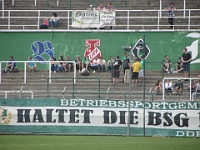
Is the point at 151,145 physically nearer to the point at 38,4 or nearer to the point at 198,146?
the point at 198,146

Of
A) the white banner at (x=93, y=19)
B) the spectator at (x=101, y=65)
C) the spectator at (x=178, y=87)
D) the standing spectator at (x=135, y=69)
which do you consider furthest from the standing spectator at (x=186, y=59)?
the white banner at (x=93, y=19)

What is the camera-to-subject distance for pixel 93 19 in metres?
45.2

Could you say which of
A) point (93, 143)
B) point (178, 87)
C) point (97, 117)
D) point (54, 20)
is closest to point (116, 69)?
point (178, 87)

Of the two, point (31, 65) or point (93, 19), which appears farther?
point (93, 19)

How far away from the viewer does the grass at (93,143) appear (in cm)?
2683

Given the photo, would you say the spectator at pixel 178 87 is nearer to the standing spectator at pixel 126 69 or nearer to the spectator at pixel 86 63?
the standing spectator at pixel 126 69

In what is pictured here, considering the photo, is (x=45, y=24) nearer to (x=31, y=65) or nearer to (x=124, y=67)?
(x=31, y=65)

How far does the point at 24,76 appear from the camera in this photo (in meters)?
42.4

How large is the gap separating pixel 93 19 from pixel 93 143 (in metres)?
17.0

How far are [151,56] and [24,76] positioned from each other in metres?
7.74

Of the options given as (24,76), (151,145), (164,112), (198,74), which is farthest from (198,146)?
(24,76)

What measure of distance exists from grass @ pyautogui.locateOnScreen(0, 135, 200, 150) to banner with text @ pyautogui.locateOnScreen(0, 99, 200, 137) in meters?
1.28

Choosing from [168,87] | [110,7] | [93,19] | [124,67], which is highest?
[110,7]

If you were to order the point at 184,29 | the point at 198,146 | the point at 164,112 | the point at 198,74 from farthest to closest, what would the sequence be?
the point at 184,29, the point at 198,74, the point at 164,112, the point at 198,146
